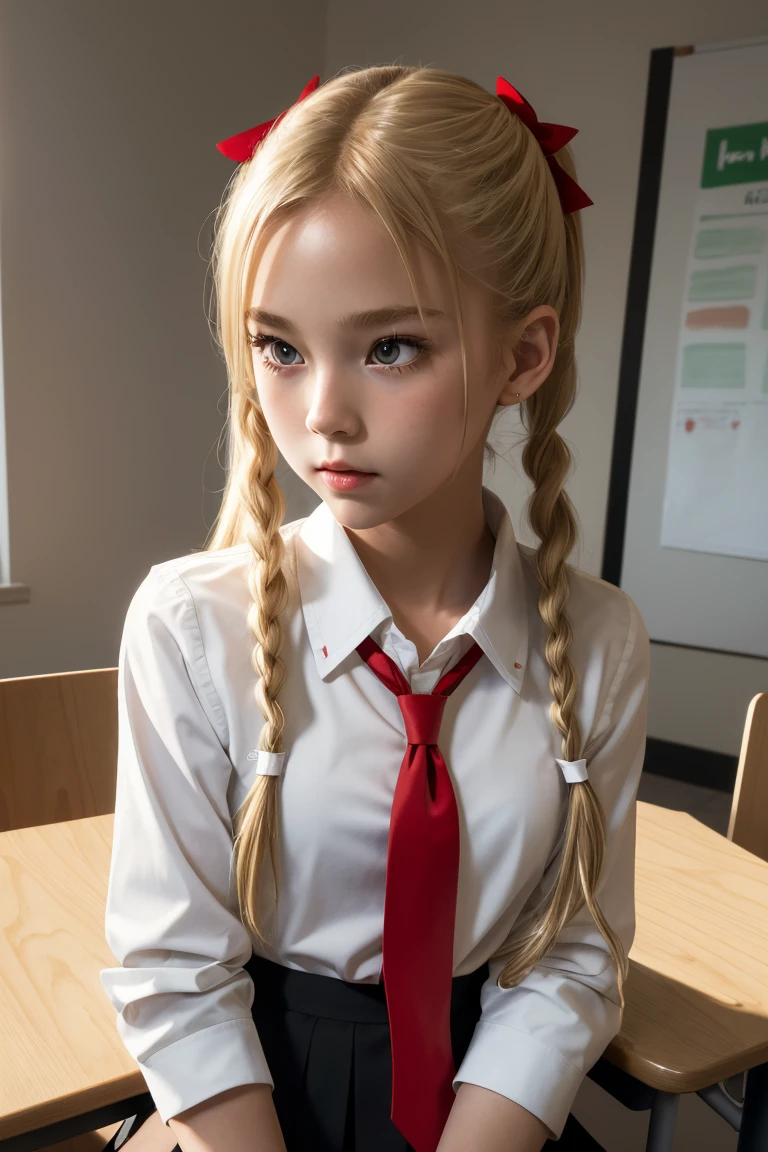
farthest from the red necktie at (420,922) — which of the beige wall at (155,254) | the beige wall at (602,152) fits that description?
the beige wall at (602,152)

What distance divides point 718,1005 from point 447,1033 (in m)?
0.26

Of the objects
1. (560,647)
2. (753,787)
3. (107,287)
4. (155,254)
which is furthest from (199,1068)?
(155,254)

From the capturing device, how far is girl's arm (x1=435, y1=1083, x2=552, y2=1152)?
0.75 meters

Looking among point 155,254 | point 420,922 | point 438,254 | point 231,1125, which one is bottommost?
point 231,1125

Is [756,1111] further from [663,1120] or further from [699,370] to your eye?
[699,370]

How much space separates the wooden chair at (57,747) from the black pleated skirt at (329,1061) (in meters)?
0.64

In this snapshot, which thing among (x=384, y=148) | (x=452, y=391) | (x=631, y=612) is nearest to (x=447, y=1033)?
(x=631, y=612)

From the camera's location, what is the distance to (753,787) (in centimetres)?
141

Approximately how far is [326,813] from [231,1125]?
0.75ft

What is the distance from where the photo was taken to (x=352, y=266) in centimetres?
68

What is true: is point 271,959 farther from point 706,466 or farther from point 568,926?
point 706,466

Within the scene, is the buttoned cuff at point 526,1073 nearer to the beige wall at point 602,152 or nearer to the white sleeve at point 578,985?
the white sleeve at point 578,985

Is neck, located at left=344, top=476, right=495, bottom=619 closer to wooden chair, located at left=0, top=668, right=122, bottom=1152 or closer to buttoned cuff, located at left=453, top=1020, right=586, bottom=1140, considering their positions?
buttoned cuff, located at left=453, top=1020, right=586, bottom=1140

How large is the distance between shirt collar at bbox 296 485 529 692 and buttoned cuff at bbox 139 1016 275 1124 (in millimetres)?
284
